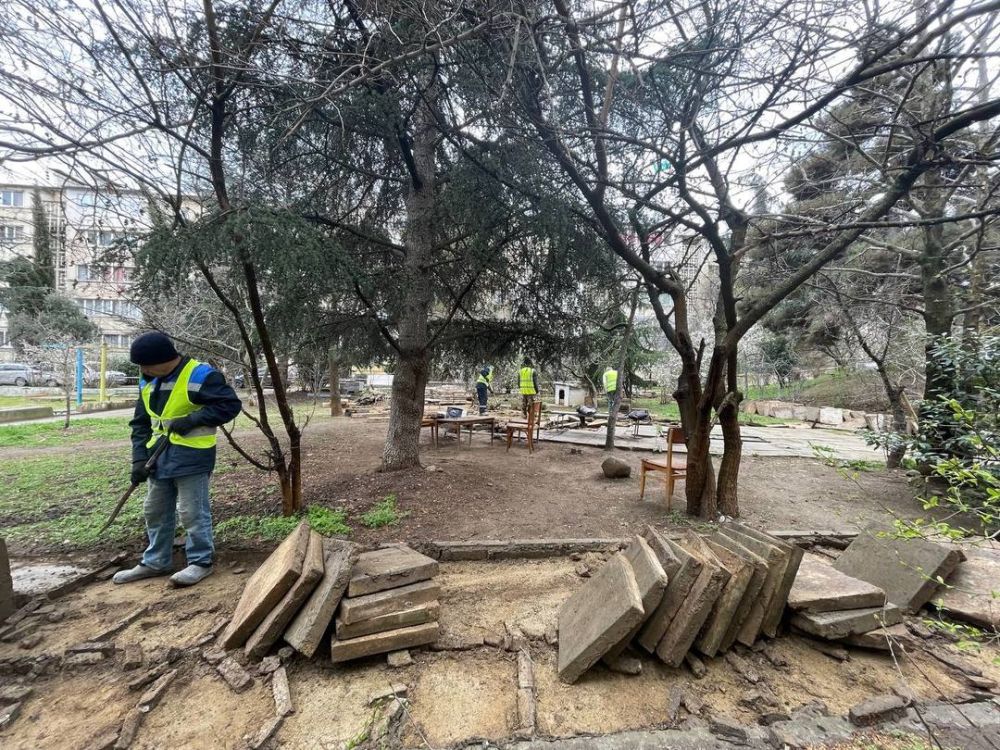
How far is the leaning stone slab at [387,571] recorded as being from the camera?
8.44 ft

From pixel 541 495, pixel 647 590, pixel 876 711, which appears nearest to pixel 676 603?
pixel 647 590

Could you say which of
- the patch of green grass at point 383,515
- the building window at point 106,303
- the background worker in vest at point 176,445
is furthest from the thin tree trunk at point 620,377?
the building window at point 106,303

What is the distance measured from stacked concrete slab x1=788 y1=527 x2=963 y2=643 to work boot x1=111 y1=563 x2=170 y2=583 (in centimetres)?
472

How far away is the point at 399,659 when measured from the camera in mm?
2430

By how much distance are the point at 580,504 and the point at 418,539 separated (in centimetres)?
225

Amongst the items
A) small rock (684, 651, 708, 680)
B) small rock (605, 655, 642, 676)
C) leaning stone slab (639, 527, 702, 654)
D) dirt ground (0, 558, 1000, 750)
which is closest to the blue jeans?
dirt ground (0, 558, 1000, 750)

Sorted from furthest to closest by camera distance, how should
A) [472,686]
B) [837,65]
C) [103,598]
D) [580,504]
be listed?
[580,504] < [837,65] < [103,598] < [472,686]

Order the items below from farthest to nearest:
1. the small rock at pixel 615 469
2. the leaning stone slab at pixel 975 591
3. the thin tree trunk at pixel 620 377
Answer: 1. the thin tree trunk at pixel 620 377
2. the small rock at pixel 615 469
3. the leaning stone slab at pixel 975 591

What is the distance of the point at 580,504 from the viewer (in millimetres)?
5391

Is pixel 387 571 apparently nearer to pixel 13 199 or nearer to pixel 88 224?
pixel 88 224

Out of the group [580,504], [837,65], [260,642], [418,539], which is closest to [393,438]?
[418,539]

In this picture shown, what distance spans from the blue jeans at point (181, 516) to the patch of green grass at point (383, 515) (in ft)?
4.60

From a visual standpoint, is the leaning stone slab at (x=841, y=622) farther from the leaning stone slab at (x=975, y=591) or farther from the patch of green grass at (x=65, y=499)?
the patch of green grass at (x=65, y=499)

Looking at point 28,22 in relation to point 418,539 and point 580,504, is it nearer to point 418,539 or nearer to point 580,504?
point 418,539
